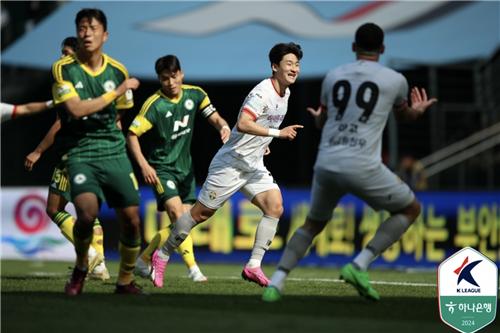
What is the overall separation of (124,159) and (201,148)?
633 inches

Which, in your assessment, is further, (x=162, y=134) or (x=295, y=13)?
(x=295, y=13)

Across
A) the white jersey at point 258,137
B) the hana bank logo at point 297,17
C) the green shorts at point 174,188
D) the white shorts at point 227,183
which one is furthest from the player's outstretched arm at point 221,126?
the hana bank logo at point 297,17

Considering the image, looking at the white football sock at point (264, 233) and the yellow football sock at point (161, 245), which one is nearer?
the white football sock at point (264, 233)

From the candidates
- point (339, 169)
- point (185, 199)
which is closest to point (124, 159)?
point (339, 169)

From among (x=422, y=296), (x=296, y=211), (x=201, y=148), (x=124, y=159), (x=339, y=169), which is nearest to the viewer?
(x=339, y=169)

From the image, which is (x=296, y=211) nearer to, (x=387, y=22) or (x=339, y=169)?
(x=387, y=22)

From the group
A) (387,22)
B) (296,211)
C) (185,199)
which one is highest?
(387,22)

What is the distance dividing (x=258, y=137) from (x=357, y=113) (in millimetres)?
2557

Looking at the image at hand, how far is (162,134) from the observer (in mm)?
12164

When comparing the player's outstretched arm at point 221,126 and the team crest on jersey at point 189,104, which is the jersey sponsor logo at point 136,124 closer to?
the team crest on jersey at point 189,104

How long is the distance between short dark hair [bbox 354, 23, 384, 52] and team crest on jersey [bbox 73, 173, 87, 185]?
8.22 ft

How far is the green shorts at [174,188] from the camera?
12.2 m

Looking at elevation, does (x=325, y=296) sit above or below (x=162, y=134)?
below

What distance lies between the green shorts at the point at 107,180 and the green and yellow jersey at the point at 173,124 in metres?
2.20
